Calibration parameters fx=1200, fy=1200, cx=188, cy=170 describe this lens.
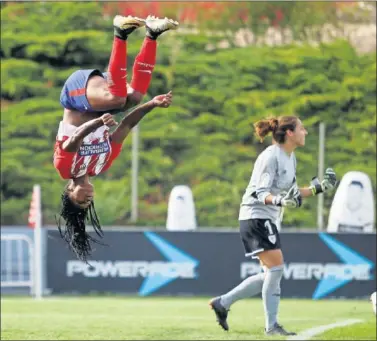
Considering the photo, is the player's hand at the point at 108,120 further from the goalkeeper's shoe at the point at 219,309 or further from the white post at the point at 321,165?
the white post at the point at 321,165

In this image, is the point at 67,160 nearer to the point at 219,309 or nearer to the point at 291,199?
the point at 291,199

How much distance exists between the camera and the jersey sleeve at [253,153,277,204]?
33.9 ft

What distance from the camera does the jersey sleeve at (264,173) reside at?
10.3 m

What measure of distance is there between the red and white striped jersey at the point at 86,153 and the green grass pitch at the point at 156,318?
3549 mm

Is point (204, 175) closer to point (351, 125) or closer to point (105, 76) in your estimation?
point (351, 125)

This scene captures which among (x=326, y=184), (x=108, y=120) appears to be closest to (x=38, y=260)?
(x=326, y=184)

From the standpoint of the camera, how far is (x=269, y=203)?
10.1 metres

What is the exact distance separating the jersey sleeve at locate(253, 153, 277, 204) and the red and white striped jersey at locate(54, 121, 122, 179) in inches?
81.1

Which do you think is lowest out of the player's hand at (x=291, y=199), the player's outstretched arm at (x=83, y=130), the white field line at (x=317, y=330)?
the white field line at (x=317, y=330)

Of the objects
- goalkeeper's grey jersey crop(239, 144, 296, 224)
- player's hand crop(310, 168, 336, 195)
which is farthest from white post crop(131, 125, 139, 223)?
player's hand crop(310, 168, 336, 195)

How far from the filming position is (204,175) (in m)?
25.2

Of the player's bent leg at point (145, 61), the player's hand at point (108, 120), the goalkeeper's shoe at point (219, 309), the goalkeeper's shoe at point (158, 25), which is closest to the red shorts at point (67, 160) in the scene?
the player's bent leg at point (145, 61)

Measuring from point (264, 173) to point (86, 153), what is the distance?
2501 millimetres

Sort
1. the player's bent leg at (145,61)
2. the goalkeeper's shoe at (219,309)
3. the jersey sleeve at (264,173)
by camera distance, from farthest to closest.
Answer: the goalkeeper's shoe at (219,309), the jersey sleeve at (264,173), the player's bent leg at (145,61)
